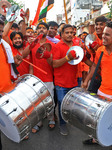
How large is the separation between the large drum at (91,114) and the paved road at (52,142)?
2.19ft

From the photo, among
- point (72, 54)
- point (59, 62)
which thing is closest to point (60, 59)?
point (59, 62)

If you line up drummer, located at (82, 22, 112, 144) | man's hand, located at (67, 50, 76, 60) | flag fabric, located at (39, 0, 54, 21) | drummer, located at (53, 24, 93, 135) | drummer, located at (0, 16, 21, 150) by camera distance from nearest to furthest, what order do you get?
drummer, located at (0, 16, 21, 150), drummer, located at (82, 22, 112, 144), man's hand, located at (67, 50, 76, 60), drummer, located at (53, 24, 93, 135), flag fabric, located at (39, 0, 54, 21)

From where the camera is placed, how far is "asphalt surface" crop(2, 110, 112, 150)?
2584 mm

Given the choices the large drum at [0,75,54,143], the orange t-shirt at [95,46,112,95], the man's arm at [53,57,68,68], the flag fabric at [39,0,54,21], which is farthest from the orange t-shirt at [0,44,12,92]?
the flag fabric at [39,0,54,21]

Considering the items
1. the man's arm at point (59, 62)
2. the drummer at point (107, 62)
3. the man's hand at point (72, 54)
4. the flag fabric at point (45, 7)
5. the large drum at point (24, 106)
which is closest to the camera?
the large drum at point (24, 106)

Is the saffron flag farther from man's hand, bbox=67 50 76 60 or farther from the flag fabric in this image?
man's hand, bbox=67 50 76 60

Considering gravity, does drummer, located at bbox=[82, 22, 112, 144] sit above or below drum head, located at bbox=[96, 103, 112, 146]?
above

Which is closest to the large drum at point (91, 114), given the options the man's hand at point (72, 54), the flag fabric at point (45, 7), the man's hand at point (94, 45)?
the man's hand at point (72, 54)

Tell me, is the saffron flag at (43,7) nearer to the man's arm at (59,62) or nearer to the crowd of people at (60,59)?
the crowd of people at (60,59)

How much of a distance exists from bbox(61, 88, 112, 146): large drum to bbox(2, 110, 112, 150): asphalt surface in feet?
2.19

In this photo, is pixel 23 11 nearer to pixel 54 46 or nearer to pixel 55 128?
pixel 54 46

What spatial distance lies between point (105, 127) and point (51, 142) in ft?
3.99

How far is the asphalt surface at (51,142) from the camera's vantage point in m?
2.58

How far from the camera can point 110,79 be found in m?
2.18
